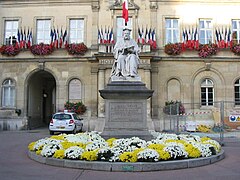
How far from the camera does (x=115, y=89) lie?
10.8 meters

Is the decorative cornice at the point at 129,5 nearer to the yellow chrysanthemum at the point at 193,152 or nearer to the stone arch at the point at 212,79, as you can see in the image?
the stone arch at the point at 212,79

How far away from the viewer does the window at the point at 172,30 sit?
85.1 ft

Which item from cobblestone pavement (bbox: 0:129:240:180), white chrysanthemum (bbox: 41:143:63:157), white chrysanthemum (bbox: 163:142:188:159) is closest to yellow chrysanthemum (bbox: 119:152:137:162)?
cobblestone pavement (bbox: 0:129:240:180)

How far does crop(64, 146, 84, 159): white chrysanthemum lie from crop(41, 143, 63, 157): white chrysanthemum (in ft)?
1.89

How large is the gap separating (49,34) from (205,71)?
14.1 m

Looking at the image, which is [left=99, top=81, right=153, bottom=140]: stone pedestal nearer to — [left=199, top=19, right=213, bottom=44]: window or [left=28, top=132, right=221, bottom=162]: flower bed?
[left=28, top=132, right=221, bottom=162]: flower bed

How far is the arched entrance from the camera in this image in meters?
26.5

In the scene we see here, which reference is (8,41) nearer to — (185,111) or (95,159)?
(185,111)

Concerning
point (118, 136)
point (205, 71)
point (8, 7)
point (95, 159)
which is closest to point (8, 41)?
point (8, 7)

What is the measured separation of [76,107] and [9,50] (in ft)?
25.3

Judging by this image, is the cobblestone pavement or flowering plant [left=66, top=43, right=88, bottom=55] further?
flowering plant [left=66, top=43, right=88, bottom=55]

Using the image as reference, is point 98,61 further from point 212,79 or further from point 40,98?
point 212,79

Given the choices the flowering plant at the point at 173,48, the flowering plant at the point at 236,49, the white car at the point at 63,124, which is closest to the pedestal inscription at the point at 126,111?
the white car at the point at 63,124

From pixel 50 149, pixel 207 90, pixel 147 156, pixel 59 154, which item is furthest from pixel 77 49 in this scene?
pixel 147 156
